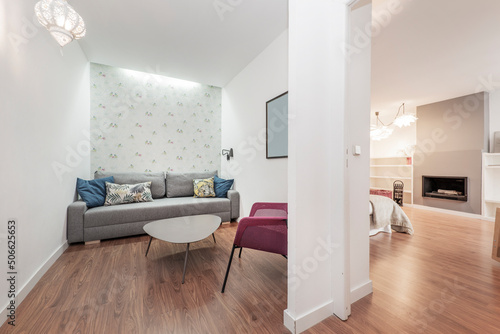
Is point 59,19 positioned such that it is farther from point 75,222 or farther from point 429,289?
point 429,289

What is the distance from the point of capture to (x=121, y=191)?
3.01m

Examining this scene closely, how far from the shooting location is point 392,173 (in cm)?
575

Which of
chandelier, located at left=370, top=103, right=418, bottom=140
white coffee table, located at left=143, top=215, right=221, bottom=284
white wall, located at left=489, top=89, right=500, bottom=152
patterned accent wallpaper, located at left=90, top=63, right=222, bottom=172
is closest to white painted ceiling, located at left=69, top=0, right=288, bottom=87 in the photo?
patterned accent wallpaper, located at left=90, top=63, right=222, bottom=172

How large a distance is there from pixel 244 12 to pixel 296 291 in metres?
2.58

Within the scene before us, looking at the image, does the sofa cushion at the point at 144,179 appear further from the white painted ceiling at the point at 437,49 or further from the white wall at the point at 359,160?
the white painted ceiling at the point at 437,49

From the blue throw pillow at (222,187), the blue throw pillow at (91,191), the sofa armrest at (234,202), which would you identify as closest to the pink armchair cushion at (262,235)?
the sofa armrest at (234,202)

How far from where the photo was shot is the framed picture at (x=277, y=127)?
2428 millimetres

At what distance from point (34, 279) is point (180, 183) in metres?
2.20

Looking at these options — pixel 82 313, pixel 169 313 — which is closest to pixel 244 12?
pixel 169 313

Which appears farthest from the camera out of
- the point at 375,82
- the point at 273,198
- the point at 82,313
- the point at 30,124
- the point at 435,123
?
the point at 435,123

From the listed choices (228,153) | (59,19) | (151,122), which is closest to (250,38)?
(59,19)

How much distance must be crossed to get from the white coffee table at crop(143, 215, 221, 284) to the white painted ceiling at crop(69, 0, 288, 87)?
2.29m

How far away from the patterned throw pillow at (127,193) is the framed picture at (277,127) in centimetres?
204

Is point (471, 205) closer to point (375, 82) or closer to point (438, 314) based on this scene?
point (375, 82)
